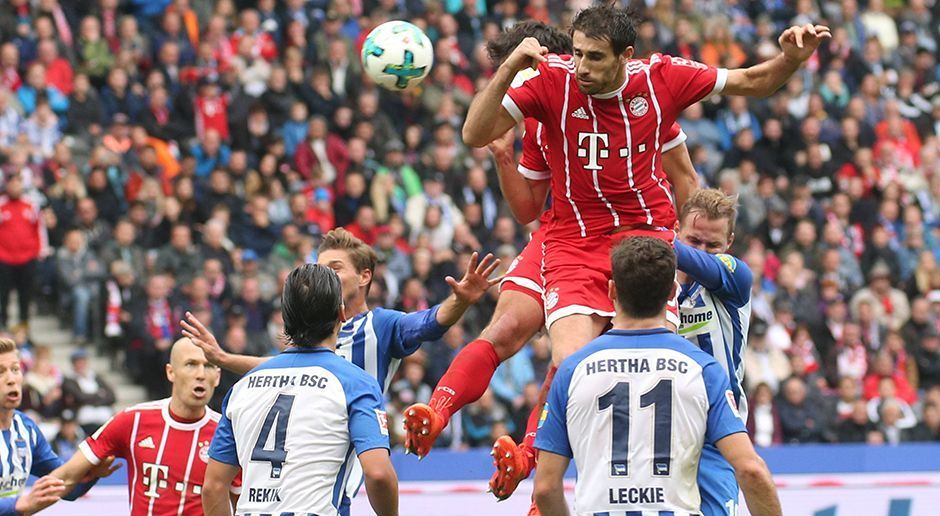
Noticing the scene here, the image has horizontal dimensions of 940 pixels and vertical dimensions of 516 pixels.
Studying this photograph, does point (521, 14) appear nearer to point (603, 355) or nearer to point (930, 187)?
point (930, 187)

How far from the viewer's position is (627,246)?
644 centimetres

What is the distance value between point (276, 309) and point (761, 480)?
35.6 ft

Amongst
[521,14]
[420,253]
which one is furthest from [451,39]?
[420,253]

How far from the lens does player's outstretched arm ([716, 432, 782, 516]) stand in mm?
6152

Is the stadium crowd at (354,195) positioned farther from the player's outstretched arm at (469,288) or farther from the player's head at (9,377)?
the player's outstretched arm at (469,288)

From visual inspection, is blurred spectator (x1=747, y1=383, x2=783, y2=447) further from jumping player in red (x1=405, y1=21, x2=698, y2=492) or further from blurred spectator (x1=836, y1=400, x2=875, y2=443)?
jumping player in red (x1=405, y1=21, x2=698, y2=492)

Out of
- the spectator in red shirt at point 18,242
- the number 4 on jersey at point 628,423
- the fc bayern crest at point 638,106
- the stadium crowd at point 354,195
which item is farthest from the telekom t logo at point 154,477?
the spectator in red shirt at point 18,242

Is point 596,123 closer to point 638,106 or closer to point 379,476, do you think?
point 638,106

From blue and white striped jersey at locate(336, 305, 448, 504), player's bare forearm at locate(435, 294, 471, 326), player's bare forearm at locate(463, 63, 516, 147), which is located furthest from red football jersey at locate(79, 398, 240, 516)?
player's bare forearm at locate(463, 63, 516, 147)

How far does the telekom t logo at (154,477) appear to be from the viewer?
887 centimetres

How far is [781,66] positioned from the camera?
309 inches

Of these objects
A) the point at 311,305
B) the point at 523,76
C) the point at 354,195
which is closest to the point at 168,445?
the point at 311,305

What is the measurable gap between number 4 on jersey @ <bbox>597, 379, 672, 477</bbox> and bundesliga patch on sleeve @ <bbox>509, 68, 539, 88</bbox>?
2126 mm

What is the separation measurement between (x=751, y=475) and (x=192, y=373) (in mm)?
3904
